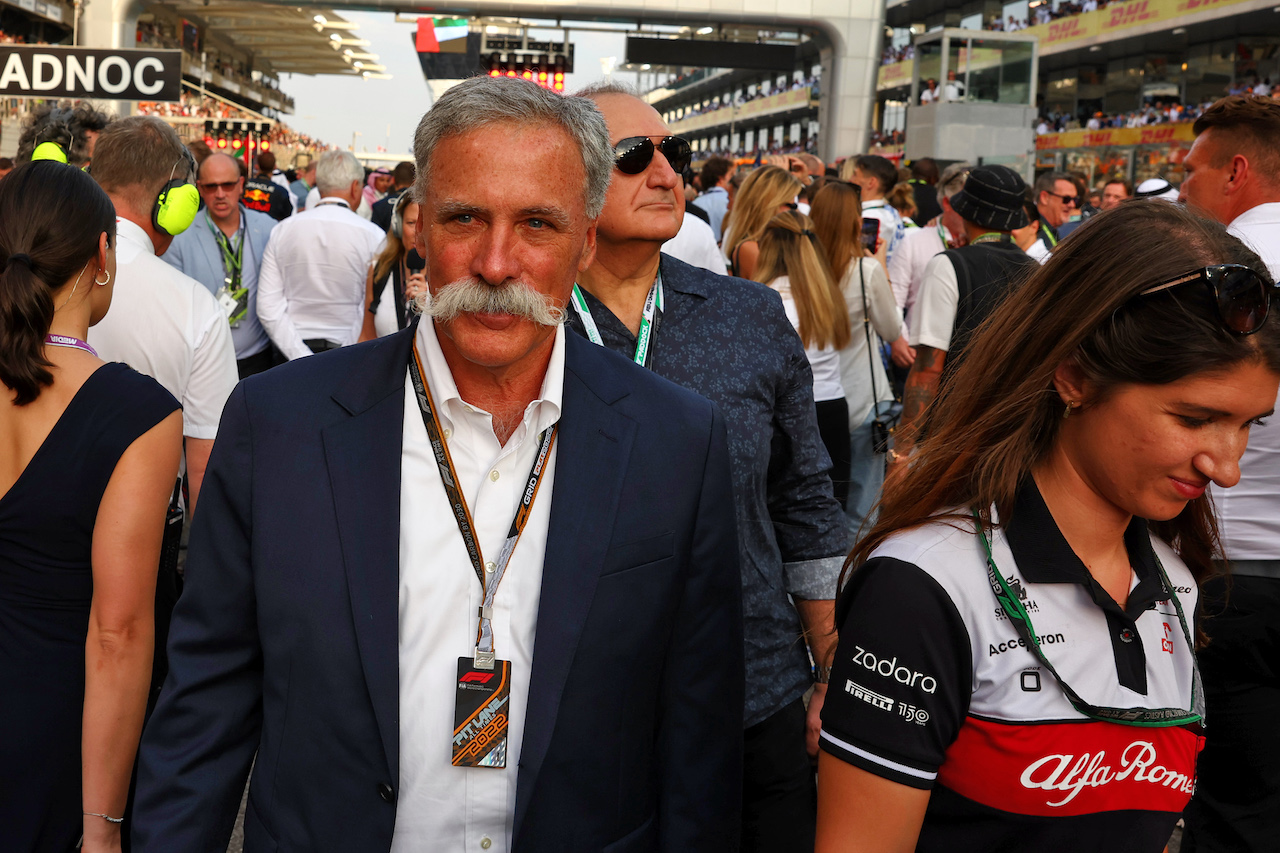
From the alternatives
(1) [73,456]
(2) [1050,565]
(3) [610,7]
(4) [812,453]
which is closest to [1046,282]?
(2) [1050,565]

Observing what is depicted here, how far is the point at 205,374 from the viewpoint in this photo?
3160 millimetres

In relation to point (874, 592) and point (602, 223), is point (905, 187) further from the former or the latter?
point (874, 592)

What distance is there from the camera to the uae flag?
24500mm

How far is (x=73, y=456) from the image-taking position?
213cm

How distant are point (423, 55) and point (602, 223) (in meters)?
24.8

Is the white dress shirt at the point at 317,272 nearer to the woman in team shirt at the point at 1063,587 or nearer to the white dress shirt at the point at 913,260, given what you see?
the white dress shirt at the point at 913,260

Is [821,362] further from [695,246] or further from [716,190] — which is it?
[716,190]

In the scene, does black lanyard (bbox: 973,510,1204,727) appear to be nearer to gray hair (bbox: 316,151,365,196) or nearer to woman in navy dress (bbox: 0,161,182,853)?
woman in navy dress (bbox: 0,161,182,853)

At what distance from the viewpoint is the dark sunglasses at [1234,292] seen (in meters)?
1.51

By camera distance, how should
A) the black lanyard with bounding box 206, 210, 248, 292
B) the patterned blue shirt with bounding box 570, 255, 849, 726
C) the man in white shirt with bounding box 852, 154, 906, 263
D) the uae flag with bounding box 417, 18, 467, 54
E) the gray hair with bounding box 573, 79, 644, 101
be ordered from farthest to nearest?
the uae flag with bounding box 417, 18, 467, 54, the man in white shirt with bounding box 852, 154, 906, 263, the black lanyard with bounding box 206, 210, 248, 292, the gray hair with bounding box 573, 79, 644, 101, the patterned blue shirt with bounding box 570, 255, 849, 726

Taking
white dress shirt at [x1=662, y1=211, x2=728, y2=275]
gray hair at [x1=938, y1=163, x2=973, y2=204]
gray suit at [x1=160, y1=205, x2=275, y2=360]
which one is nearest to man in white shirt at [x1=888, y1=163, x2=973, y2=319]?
gray hair at [x1=938, y1=163, x2=973, y2=204]

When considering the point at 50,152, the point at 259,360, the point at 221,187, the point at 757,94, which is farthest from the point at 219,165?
the point at 757,94

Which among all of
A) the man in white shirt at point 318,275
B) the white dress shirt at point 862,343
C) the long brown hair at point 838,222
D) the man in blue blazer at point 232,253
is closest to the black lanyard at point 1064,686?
the white dress shirt at point 862,343

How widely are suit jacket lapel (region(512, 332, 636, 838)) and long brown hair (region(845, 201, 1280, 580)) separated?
16.6 inches
